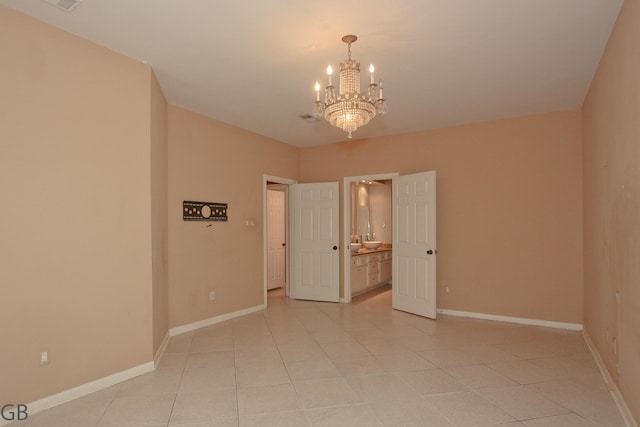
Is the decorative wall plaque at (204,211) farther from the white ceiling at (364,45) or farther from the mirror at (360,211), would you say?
the mirror at (360,211)

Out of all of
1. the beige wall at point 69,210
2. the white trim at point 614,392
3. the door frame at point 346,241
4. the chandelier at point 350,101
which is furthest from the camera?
the door frame at point 346,241

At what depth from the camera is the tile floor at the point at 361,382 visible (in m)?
2.51

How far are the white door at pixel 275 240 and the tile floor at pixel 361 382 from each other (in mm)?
2829

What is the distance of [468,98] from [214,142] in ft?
10.7

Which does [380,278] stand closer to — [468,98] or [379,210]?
[379,210]

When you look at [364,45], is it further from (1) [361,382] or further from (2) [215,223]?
(2) [215,223]

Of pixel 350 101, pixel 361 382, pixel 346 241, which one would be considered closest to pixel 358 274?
pixel 346 241

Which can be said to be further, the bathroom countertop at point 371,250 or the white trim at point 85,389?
the bathroom countertop at point 371,250

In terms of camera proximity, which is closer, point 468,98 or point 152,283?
point 152,283

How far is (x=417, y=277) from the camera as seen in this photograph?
5359 mm

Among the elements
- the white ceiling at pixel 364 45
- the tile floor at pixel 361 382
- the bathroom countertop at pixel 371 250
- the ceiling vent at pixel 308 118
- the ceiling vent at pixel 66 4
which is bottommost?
the tile floor at pixel 361 382

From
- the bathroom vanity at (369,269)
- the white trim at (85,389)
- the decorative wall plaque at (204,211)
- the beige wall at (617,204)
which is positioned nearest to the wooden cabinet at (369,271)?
the bathroom vanity at (369,269)

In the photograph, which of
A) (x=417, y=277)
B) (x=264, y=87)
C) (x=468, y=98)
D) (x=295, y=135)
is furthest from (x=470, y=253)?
(x=264, y=87)

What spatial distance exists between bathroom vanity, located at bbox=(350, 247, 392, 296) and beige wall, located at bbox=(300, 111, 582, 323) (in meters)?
1.65
